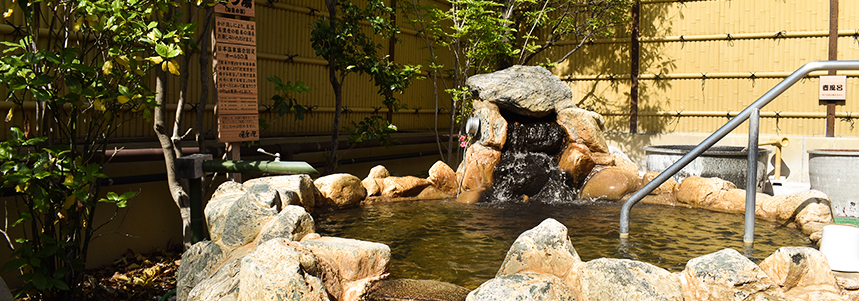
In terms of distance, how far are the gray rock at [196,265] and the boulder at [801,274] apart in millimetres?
2634

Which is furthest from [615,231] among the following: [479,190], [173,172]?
[173,172]

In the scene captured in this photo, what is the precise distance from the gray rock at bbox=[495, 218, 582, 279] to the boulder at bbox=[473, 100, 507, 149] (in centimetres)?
361

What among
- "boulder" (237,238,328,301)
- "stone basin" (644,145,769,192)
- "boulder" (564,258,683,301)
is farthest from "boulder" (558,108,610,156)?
"boulder" (237,238,328,301)

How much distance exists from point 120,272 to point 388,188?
2316 mm

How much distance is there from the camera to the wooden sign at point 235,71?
13.8 ft

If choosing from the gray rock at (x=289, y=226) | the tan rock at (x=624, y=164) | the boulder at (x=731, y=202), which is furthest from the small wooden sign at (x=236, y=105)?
the boulder at (x=731, y=202)

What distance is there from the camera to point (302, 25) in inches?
261

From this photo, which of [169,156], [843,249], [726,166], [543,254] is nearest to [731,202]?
[726,166]

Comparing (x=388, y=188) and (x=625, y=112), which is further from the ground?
(x=625, y=112)

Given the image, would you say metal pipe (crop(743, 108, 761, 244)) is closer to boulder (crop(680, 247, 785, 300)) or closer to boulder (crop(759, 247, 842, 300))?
boulder (crop(759, 247, 842, 300))

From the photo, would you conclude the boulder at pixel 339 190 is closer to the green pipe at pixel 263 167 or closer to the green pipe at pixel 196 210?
the green pipe at pixel 196 210

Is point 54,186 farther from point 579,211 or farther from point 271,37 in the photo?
point 579,211

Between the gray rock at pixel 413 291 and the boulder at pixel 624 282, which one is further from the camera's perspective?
the gray rock at pixel 413 291

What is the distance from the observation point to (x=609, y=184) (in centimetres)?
627
